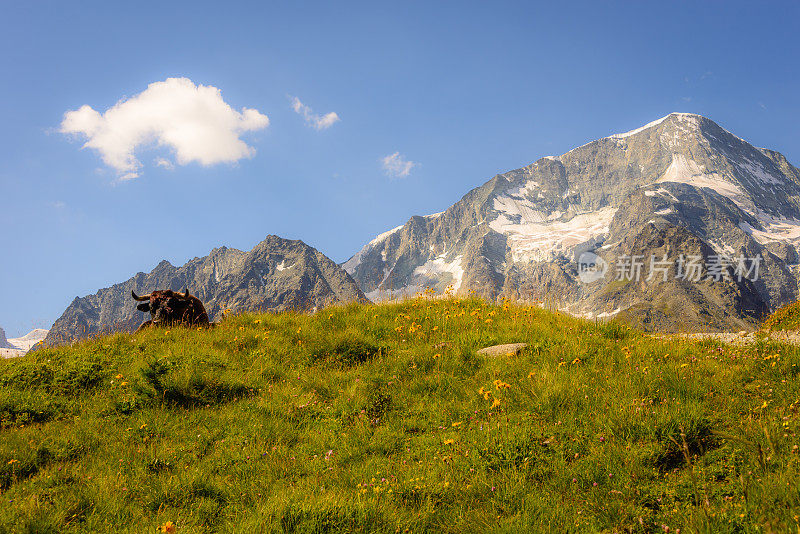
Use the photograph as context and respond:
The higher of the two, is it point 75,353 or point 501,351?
point 75,353

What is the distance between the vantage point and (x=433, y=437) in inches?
233

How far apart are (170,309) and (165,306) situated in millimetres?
166

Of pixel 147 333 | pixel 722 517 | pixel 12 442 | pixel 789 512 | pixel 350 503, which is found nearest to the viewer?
pixel 789 512

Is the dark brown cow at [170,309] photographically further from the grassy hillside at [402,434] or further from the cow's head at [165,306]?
the grassy hillside at [402,434]

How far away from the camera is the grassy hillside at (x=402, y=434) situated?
4301 millimetres

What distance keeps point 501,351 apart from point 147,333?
8313 millimetres

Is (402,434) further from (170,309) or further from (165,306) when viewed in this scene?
(165,306)

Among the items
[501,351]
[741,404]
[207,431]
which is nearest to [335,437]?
[207,431]

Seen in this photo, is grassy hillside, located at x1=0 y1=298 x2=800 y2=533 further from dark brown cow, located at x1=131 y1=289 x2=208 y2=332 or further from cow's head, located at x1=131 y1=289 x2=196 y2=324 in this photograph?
cow's head, located at x1=131 y1=289 x2=196 y2=324

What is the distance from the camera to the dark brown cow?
36.0 feet

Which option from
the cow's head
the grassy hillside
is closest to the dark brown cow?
the cow's head

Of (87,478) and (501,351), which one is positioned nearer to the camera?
(87,478)

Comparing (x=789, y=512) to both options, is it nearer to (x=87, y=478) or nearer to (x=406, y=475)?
(x=406, y=475)

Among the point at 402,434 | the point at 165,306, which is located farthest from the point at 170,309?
the point at 402,434
